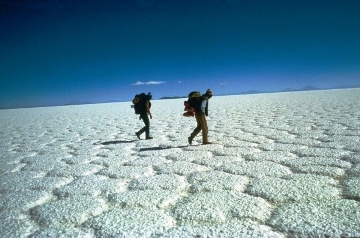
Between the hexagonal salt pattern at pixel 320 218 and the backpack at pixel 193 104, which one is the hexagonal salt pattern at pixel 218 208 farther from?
the backpack at pixel 193 104

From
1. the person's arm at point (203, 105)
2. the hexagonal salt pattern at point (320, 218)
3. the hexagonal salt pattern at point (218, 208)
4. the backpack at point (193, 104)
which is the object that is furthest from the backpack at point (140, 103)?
the hexagonal salt pattern at point (320, 218)

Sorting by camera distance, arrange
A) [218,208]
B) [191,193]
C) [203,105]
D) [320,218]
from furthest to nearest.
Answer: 1. [203,105]
2. [191,193]
3. [218,208]
4. [320,218]

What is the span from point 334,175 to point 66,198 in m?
2.18

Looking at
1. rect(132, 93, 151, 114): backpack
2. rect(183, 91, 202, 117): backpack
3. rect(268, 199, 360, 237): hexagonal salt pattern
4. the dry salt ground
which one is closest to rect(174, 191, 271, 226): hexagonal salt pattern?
the dry salt ground

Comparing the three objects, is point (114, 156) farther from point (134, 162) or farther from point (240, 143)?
point (240, 143)

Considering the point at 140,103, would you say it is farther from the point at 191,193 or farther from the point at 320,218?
A: the point at 320,218

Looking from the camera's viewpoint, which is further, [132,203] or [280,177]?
[280,177]

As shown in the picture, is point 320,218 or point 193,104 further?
point 193,104

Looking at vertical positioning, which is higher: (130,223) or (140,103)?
(140,103)

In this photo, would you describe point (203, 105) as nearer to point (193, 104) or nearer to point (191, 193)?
point (193, 104)

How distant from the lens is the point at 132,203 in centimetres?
183

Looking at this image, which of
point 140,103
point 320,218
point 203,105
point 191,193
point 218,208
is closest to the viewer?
point 320,218

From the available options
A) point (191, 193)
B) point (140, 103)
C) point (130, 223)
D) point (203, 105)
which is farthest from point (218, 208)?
point (140, 103)

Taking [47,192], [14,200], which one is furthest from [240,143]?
[14,200]
